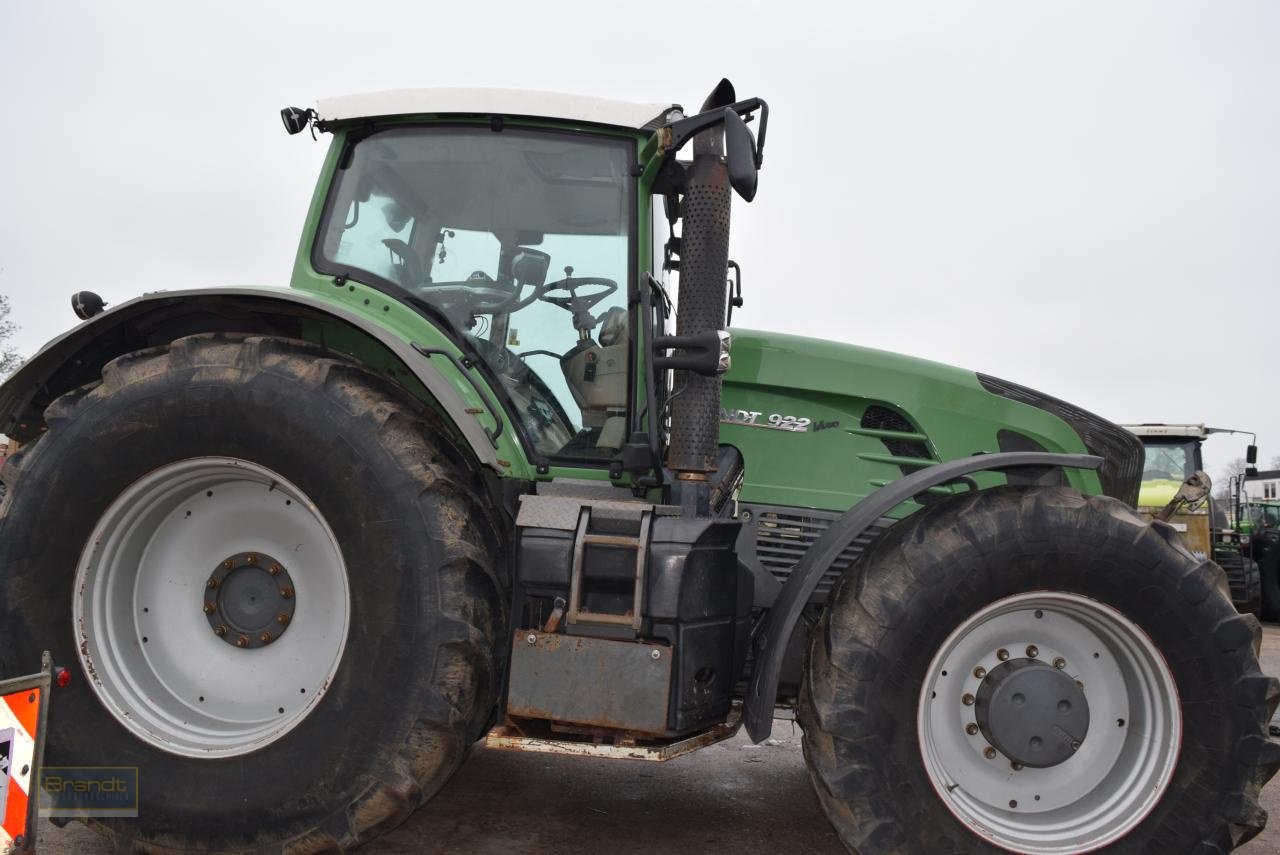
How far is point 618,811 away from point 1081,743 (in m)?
1.66

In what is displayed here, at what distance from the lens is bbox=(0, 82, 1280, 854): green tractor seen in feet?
8.63

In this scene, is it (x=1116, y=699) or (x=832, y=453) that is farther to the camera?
(x=832, y=453)

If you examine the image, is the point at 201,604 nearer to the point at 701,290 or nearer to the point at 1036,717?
the point at 701,290

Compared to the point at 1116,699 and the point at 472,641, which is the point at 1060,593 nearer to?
the point at 1116,699

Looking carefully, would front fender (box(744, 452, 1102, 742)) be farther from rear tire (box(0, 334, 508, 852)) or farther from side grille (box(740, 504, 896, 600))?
rear tire (box(0, 334, 508, 852))

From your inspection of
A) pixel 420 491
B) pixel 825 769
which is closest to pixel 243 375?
pixel 420 491

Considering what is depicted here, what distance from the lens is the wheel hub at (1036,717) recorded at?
8.83 ft

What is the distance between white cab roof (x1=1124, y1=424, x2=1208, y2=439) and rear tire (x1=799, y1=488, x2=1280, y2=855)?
11158 millimetres

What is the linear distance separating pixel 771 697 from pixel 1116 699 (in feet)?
→ 3.54

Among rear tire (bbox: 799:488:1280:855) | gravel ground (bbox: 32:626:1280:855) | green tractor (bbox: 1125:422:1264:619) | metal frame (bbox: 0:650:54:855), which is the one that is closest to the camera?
metal frame (bbox: 0:650:54:855)

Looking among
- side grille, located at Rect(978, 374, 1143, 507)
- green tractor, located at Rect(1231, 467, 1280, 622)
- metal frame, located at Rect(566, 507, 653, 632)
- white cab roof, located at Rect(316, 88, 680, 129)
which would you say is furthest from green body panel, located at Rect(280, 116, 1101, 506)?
green tractor, located at Rect(1231, 467, 1280, 622)

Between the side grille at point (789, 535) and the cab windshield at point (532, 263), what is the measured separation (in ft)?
2.13

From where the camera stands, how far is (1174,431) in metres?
12.7

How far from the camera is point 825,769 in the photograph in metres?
2.59
